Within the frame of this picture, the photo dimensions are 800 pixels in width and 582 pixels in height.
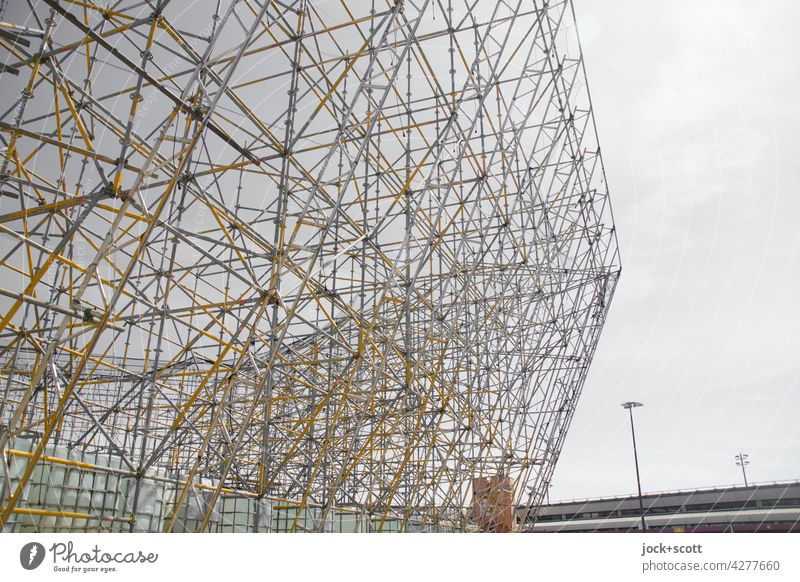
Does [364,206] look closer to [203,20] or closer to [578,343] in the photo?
[203,20]

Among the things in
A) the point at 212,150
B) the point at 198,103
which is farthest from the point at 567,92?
the point at 198,103

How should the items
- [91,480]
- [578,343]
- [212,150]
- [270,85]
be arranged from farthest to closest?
[578,343], [270,85], [212,150], [91,480]

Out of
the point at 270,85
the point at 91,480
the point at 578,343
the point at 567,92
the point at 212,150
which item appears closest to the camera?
the point at 91,480

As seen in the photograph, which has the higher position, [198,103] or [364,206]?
[364,206]

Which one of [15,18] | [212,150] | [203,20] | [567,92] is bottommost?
[15,18]

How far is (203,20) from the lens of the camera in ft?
39.4

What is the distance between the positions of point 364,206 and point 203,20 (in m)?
4.34

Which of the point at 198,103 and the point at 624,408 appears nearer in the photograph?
the point at 198,103

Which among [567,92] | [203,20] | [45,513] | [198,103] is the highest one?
[567,92]
